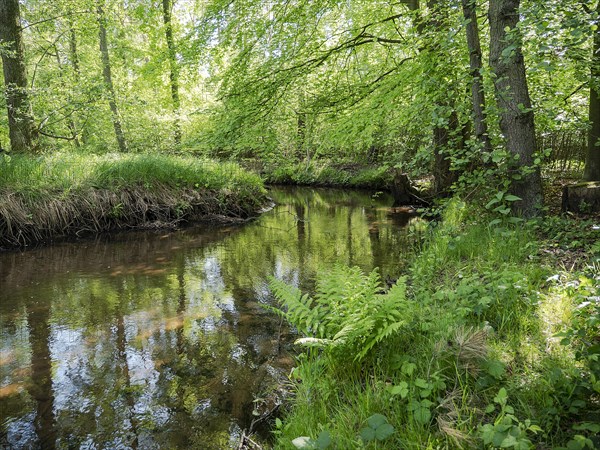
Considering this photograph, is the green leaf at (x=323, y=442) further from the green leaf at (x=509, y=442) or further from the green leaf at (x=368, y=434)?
the green leaf at (x=509, y=442)

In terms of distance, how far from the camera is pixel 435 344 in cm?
277

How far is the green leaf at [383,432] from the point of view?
2.01m

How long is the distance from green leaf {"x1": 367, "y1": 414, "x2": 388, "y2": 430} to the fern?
2.11 feet

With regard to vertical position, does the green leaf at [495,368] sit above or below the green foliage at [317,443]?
above

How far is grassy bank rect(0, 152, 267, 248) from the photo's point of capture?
9031 mm

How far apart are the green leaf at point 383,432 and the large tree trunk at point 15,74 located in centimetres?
1104

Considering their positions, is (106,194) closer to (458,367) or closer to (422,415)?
(458,367)

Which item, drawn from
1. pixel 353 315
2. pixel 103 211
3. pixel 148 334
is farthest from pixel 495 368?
pixel 103 211

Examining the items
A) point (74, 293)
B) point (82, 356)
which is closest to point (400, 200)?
point (74, 293)

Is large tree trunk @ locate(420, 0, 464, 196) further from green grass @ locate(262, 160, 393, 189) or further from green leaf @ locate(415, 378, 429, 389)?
green grass @ locate(262, 160, 393, 189)

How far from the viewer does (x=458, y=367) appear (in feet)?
8.38

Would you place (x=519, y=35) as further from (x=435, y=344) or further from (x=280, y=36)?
(x=280, y=36)

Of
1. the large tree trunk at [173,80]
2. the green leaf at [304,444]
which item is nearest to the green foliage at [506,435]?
the green leaf at [304,444]

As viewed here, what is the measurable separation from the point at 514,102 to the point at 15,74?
11.3 metres
